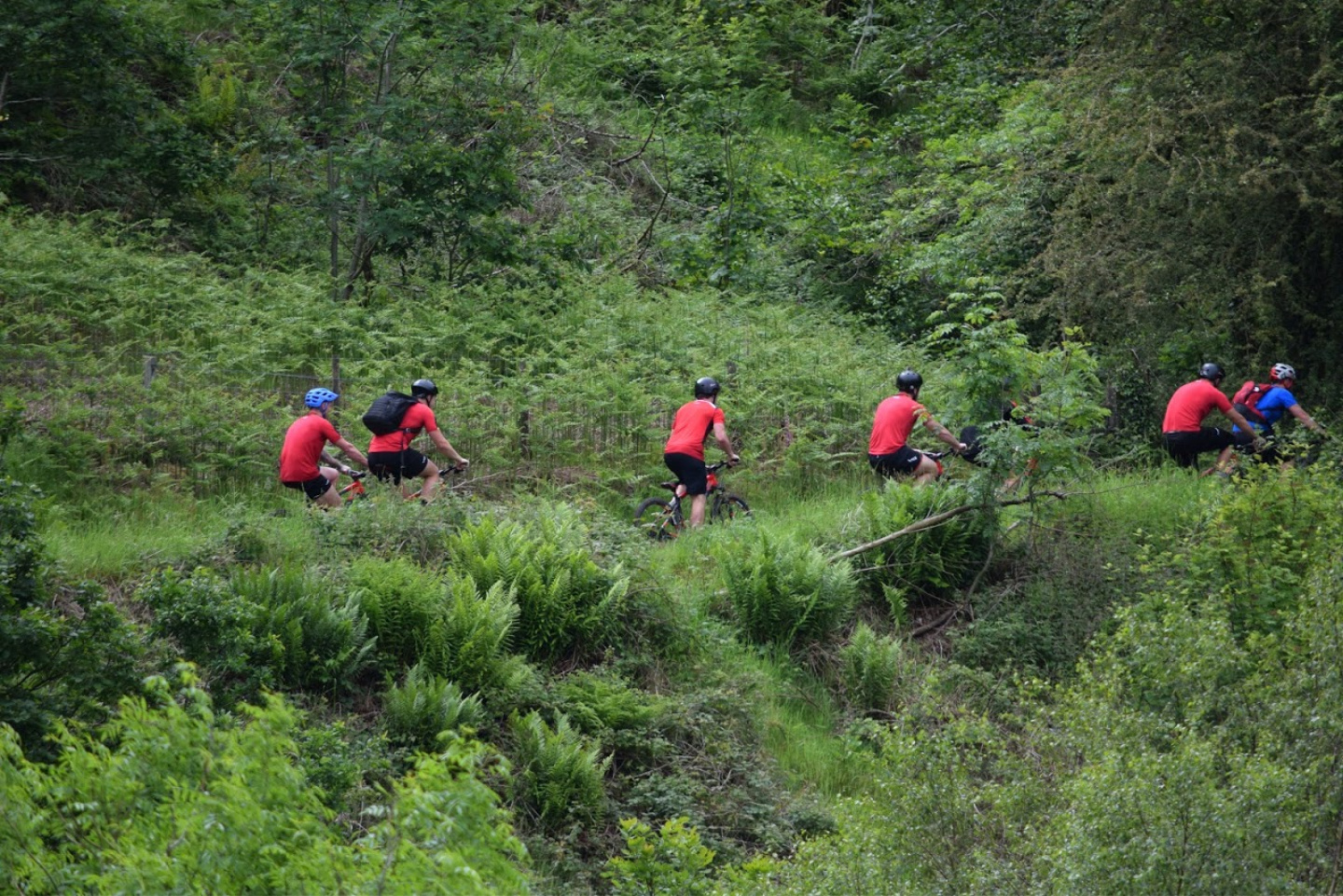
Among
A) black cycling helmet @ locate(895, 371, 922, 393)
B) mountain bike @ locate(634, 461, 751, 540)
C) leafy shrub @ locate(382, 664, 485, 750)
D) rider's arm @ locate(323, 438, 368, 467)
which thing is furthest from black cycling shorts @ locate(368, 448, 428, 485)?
black cycling helmet @ locate(895, 371, 922, 393)

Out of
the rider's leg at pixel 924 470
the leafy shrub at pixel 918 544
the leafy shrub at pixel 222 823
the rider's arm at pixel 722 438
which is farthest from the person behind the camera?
the rider's leg at pixel 924 470

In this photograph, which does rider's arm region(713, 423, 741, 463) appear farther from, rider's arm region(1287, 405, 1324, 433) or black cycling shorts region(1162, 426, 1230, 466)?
rider's arm region(1287, 405, 1324, 433)

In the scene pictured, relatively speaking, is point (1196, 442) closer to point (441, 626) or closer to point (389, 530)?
point (389, 530)

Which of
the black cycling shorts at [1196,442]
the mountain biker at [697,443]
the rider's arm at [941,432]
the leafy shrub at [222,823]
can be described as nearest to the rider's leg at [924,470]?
the rider's arm at [941,432]

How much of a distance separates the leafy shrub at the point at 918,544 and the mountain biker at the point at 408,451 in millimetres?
4425

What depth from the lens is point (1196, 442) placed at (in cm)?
1661

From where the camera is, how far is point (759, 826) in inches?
434

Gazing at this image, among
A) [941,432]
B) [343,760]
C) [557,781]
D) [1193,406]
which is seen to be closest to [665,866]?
[557,781]

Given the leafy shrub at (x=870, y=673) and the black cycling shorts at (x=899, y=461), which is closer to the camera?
the leafy shrub at (x=870, y=673)

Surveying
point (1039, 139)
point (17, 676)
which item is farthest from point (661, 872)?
point (1039, 139)

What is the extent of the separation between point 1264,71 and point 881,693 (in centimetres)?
972

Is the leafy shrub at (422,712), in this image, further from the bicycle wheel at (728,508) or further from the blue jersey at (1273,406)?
the blue jersey at (1273,406)

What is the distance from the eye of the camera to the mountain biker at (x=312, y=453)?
13.7 metres

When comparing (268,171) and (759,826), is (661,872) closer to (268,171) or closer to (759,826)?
(759,826)
